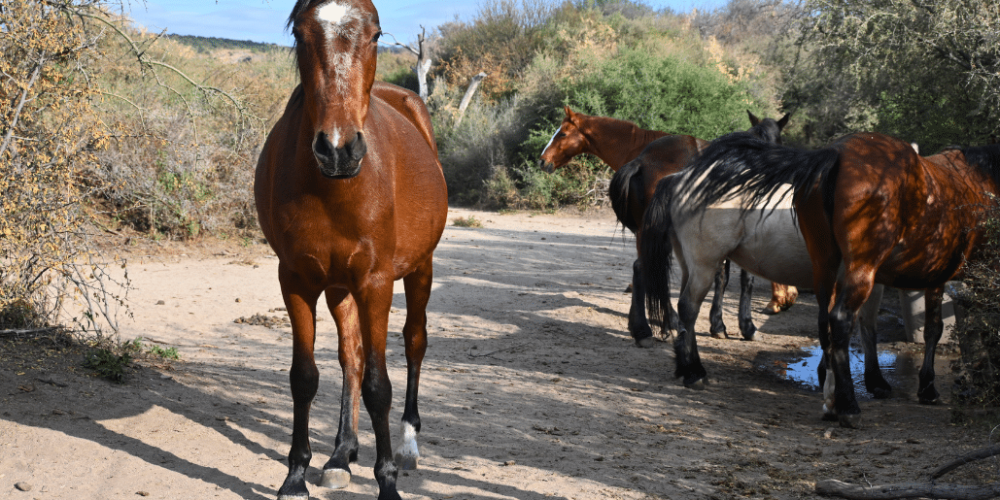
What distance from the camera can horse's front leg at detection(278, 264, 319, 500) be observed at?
3.29m

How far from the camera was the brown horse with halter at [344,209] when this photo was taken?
2727mm

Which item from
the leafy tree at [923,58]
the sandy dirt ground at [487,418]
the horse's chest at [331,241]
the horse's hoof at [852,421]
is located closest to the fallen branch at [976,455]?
the sandy dirt ground at [487,418]

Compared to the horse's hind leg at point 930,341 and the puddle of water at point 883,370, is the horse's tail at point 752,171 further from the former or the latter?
the puddle of water at point 883,370

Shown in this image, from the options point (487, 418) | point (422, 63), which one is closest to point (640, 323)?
A: point (487, 418)

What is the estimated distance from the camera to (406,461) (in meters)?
3.94

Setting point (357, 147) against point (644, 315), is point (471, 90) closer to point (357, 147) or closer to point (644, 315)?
point (644, 315)

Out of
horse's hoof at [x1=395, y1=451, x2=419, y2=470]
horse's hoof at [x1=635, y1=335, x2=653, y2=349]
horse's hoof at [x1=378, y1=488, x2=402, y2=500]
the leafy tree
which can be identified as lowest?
horse's hoof at [x1=635, y1=335, x2=653, y2=349]

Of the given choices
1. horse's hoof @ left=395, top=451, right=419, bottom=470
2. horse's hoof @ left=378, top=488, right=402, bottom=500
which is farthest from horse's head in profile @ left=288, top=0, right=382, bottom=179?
horse's hoof @ left=395, top=451, right=419, bottom=470

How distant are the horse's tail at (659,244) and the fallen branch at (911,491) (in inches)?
123

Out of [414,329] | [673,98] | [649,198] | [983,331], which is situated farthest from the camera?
[673,98]

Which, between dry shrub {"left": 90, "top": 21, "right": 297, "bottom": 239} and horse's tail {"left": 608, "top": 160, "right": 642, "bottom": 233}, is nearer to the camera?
horse's tail {"left": 608, "top": 160, "right": 642, "bottom": 233}

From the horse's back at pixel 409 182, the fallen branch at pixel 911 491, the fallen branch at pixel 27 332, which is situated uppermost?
the horse's back at pixel 409 182

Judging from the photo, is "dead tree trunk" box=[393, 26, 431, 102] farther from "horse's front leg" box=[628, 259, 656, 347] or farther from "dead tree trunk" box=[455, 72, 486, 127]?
"horse's front leg" box=[628, 259, 656, 347]

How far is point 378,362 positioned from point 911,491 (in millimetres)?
2325
